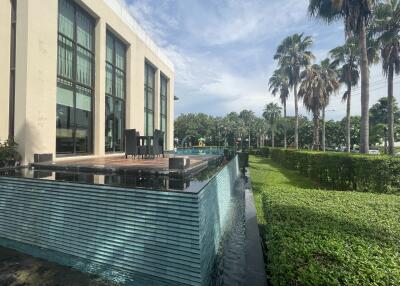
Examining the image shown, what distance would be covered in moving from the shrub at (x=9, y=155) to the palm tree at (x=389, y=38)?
2132 centimetres

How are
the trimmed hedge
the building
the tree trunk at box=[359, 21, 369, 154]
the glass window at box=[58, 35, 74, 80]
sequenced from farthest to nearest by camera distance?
the tree trunk at box=[359, 21, 369, 154] → the glass window at box=[58, 35, 74, 80] → the building → the trimmed hedge

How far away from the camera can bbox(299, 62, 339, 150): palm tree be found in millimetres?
28172

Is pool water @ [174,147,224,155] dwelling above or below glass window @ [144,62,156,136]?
below

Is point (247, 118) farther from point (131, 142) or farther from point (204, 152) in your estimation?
point (131, 142)

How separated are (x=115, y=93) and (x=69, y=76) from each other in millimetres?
4253

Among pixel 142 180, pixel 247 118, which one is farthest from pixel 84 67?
pixel 247 118

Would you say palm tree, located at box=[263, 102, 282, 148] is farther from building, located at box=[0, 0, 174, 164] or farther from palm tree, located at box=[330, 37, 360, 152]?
building, located at box=[0, 0, 174, 164]

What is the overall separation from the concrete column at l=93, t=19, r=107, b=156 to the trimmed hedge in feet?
39.4

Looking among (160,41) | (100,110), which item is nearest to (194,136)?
(160,41)

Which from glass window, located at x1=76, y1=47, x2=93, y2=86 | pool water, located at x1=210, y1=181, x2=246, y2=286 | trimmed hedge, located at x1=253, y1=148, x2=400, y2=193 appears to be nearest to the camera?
pool water, located at x1=210, y1=181, x2=246, y2=286

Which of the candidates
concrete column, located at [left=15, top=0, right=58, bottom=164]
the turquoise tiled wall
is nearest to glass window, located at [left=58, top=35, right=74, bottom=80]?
concrete column, located at [left=15, top=0, right=58, bottom=164]

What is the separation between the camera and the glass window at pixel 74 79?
1115 centimetres

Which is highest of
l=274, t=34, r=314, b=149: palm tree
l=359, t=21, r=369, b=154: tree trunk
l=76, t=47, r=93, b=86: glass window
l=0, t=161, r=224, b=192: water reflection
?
l=274, t=34, r=314, b=149: palm tree

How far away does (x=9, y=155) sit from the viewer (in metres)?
8.48
